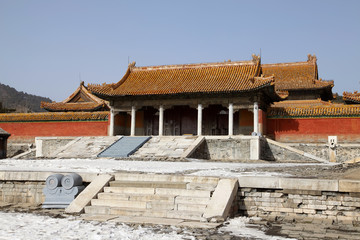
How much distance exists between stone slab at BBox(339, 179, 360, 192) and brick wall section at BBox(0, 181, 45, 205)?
21.7 ft

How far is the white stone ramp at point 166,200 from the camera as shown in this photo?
731 cm

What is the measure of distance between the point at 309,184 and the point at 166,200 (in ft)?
9.35

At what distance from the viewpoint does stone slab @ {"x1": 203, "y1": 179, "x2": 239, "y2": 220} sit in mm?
7227

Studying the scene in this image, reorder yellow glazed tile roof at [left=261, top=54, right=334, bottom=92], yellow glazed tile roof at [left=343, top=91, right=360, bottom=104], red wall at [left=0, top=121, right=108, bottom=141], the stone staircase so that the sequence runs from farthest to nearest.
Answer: yellow glazed tile roof at [left=261, top=54, right=334, bottom=92] → red wall at [left=0, top=121, right=108, bottom=141] → yellow glazed tile roof at [left=343, top=91, right=360, bottom=104] → the stone staircase

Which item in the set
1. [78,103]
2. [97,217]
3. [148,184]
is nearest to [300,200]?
[148,184]

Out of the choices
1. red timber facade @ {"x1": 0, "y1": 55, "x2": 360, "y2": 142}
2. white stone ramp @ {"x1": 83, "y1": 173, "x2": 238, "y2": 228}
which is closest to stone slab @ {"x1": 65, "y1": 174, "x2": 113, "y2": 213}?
white stone ramp @ {"x1": 83, "y1": 173, "x2": 238, "y2": 228}

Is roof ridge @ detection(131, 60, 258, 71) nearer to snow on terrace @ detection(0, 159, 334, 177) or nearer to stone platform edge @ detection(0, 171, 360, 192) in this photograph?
snow on terrace @ detection(0, 159, 334, 177)

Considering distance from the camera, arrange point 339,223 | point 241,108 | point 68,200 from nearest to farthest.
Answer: point 339,223 → point 68,200 → point 241,108

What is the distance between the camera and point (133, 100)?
25000 millimetres

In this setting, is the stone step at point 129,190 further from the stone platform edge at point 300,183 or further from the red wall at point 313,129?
the red wall at point 313,129

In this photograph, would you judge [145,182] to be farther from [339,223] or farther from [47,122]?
[47,122]

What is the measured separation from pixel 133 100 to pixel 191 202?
17.7m

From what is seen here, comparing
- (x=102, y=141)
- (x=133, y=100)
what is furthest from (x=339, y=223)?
(x=133, y=100)

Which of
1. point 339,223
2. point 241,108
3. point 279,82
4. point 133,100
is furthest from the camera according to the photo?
point 279,82
